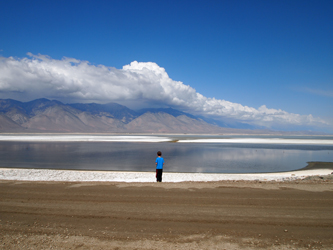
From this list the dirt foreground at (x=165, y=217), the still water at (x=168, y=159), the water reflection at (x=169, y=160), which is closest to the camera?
the dirt foreground at (x=165, y=217)

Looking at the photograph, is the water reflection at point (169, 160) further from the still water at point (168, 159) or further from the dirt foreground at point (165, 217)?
the dirt foreground at point (165, 217)

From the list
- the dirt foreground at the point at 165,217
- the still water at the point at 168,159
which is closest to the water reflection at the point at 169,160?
the still water at the point at 168,159

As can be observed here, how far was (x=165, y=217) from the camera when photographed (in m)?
7.17

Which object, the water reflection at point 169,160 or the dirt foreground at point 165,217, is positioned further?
the water reflection at point 169,160

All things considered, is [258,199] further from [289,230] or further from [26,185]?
[26,185]

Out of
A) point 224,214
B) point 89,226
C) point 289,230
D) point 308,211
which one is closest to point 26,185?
point 89,226

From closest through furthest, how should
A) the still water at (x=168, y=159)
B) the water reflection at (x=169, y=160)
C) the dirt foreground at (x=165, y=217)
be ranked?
the dirt foreground at (x=165, y=217) → the water reflection at (x=169, y=160) → the still water at (x=168, y=159)

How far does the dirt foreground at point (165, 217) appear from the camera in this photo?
18.7ft

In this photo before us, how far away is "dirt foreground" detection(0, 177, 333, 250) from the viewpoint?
571cm

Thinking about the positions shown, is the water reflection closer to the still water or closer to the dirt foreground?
the still water

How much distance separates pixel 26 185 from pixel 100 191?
3.81 m

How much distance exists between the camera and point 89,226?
655 cm

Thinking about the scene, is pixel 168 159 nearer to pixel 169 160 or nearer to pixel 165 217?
pixel 169 160

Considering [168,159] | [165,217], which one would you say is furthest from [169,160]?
[165,217]
